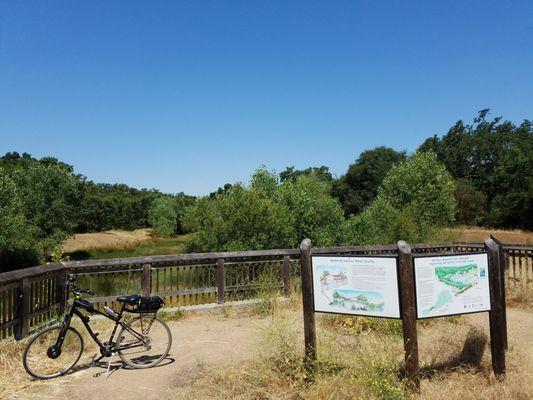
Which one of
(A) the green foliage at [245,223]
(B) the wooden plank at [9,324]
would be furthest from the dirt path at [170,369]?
(A) the green foliage at [245,223]

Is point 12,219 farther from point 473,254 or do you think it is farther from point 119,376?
point 473,254

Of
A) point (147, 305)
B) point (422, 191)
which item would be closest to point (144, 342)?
point (147, 305)

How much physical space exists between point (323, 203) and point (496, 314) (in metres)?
22.7

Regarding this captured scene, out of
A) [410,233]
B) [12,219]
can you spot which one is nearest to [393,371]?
[410,233]

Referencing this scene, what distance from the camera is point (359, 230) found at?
2620 cm

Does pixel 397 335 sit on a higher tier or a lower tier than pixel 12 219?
lower

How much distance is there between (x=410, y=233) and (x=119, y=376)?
16.6m

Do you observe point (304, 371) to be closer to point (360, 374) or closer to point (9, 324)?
point (360, 374)

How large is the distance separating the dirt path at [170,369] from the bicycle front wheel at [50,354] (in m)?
0.22

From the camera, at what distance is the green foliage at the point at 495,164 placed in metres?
52.0

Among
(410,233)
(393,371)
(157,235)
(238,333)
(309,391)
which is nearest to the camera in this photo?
(309,391)

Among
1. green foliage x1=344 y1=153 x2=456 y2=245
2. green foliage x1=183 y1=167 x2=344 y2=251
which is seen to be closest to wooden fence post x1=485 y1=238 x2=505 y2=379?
green foliage x1=183 y1=167 x2=344 y2=251

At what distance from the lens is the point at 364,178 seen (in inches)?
2424

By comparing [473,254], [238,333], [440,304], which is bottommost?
[238,333]
